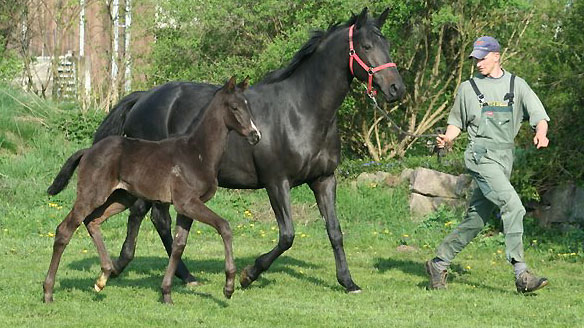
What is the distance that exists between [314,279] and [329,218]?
0.86 m

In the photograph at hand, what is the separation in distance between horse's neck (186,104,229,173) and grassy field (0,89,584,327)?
1.22 metres

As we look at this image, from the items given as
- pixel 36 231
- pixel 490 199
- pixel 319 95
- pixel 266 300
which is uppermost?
pixel 319 95

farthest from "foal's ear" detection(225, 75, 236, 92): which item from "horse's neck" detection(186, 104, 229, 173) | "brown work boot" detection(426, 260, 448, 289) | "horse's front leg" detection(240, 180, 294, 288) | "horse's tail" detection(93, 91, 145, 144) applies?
"brown work boot" detection(426, 260, 448, 289)

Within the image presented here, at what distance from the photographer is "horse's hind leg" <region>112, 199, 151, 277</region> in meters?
9.66

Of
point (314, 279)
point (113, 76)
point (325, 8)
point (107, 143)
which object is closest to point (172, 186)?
point (107, 143)

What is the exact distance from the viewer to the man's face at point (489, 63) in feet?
29.2

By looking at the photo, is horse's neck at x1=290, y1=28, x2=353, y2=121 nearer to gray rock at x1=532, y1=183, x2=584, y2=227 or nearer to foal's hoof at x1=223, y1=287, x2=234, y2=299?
foal's hoof at x1=223, y1=287, x2=234, y2=299

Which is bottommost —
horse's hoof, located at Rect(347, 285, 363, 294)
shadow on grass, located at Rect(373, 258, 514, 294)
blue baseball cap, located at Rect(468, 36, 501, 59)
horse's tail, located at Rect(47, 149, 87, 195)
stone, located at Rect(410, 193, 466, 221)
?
stone, located at Rect(410, 193, 466, 221)

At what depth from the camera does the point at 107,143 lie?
8297 millimetres

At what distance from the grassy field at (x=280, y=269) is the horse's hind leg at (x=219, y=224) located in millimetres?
250

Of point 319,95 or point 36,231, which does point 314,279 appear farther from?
point 36,231

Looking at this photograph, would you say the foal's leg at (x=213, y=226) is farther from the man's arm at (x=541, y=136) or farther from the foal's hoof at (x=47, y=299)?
the man's arm at (x=541, y=136)

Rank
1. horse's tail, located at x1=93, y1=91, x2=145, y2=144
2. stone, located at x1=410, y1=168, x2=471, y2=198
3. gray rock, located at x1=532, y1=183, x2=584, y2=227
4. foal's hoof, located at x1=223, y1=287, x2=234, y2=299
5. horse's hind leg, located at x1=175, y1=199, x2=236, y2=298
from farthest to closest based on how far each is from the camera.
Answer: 1. stone, located at x1=410, y1=168, x2=471, y2=198
2. gray rock, located at x1=532, y1=183, x2=584, y2=227
3. horse's tail, located at x1=93, y1=91, x2=145, y2=144
4. foal's hoof, located at x1=223, y1=287, x2=234, y2=299
5. horse's hind leg, located at x1=175, y1=199, x2=236, y2=298

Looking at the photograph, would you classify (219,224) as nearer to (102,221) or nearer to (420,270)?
(102,221)
